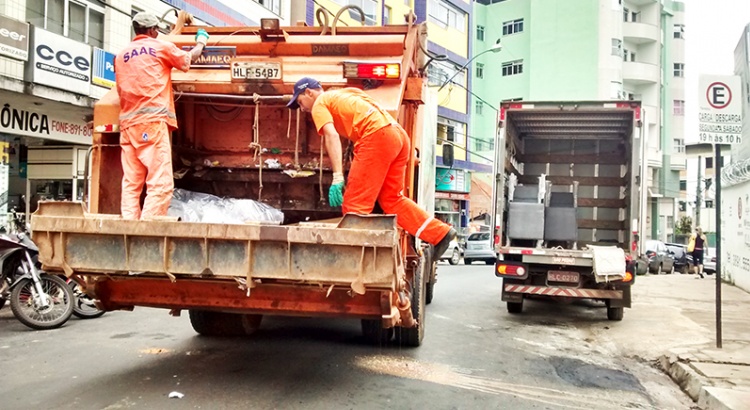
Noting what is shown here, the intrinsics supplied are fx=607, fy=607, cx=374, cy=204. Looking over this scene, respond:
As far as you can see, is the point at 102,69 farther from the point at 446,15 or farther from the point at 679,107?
the point at 679,107

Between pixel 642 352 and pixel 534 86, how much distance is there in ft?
107

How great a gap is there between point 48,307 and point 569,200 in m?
7.39

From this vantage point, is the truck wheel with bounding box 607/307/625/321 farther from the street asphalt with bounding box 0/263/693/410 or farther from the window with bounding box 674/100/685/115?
the window with bounding box 674/100/685/115

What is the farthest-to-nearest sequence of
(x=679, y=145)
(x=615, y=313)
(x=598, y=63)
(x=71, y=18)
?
(x=679, y=145)
(x=598, y=63)
(x=71, y=18)
(x=615, y=313)

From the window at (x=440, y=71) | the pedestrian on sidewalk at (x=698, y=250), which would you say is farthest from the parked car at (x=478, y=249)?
the window at (x=440, y=71)

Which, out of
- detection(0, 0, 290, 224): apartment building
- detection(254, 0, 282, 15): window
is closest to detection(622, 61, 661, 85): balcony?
detection(254, 0, 282, 15): window

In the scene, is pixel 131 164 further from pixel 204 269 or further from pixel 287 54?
pixel 287 54

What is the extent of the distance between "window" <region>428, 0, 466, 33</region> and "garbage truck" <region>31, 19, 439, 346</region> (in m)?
25.7

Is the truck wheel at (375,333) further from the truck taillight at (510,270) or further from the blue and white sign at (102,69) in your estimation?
the blue and white sign at (102,69)

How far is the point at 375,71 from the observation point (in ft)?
15.0

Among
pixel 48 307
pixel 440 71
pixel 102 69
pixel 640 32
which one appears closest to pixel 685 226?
pixel 640 32

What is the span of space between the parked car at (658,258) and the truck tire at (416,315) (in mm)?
17748

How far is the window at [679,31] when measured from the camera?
4216cm

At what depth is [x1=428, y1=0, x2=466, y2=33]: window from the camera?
98.3 feet
